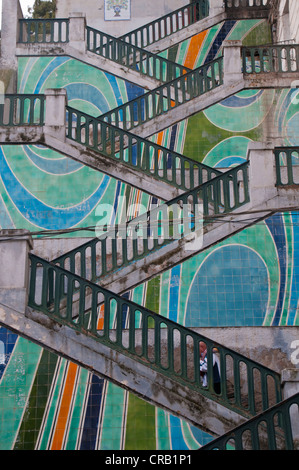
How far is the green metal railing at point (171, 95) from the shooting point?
18.0 m

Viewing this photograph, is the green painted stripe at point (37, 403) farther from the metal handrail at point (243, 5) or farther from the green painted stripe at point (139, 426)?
the metal handrail at point (243, 5)

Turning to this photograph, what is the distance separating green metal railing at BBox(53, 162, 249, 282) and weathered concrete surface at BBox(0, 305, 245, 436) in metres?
1.80

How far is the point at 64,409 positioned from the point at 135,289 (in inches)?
103

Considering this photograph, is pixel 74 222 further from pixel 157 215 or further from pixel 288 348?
pixel 288 348

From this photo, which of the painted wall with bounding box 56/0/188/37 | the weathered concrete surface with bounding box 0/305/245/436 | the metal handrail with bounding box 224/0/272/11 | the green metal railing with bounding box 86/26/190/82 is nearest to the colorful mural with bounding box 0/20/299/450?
the weathered concrete surface with bounding box 0/305/245/436

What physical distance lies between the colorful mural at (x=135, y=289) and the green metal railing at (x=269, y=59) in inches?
24.7

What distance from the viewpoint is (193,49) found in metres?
22.4

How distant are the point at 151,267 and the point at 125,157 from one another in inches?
160

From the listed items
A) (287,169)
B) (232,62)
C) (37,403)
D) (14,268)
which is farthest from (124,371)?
(232,62)

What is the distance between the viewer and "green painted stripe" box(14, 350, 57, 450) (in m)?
12.5

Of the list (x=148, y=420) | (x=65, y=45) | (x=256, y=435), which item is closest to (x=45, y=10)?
(x=65, y=45)

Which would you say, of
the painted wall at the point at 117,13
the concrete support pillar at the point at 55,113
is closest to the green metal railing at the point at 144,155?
the concrete support pillar at the point at 55,113

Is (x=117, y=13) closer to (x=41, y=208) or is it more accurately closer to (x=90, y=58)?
(x=90, y=58)

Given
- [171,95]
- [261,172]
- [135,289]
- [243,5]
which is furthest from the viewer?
[243,5]
